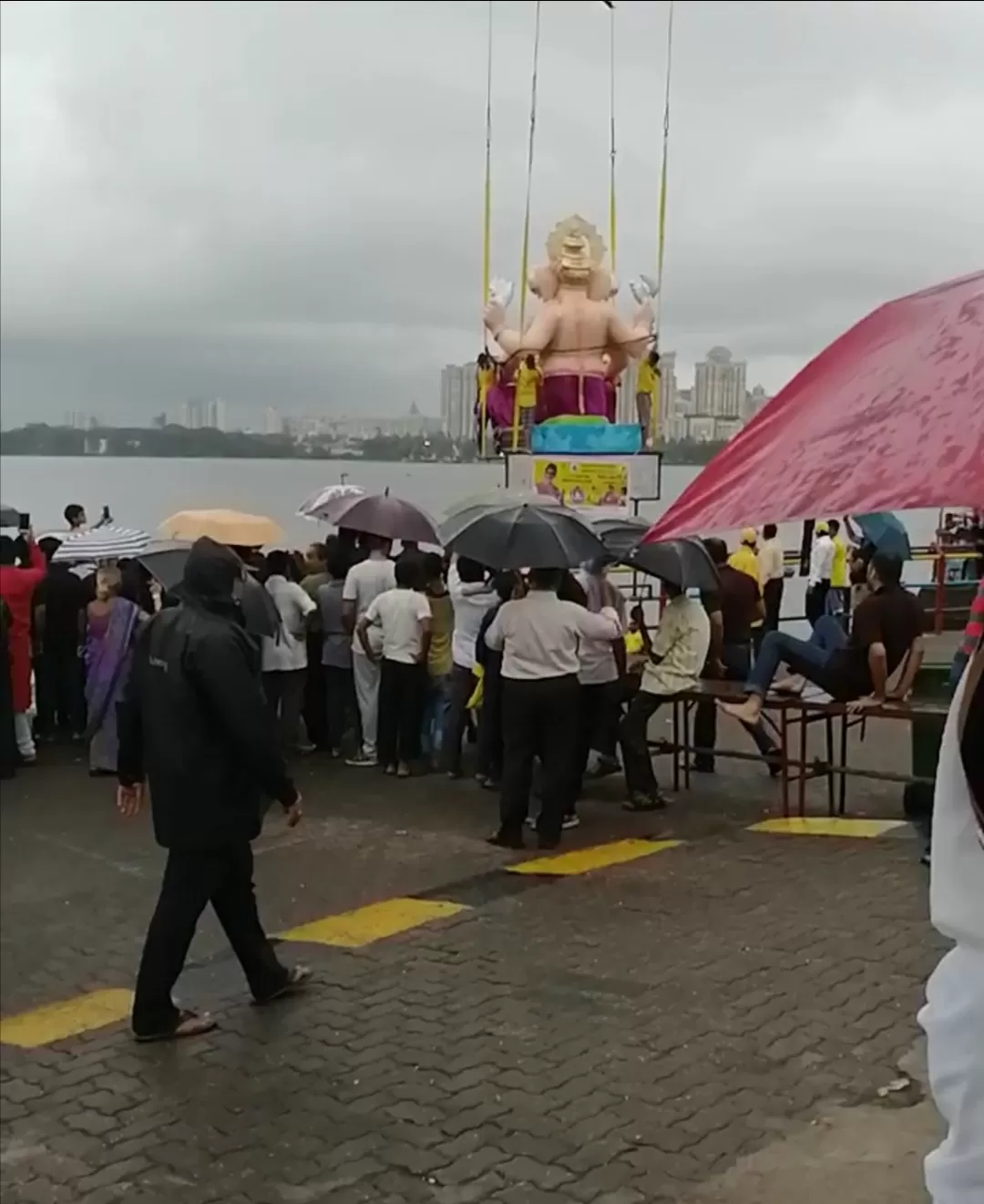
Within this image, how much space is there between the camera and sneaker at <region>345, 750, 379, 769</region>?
11.5m

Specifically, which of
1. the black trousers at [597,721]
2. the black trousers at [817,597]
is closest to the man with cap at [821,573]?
the black trousers at [817,597]

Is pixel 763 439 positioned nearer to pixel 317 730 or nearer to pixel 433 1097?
pixel 433 1097

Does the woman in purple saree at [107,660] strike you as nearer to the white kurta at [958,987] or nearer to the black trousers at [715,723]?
the black trousers at [715,723]

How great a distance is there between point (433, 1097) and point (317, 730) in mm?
7240

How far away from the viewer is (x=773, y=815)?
31.3 ft

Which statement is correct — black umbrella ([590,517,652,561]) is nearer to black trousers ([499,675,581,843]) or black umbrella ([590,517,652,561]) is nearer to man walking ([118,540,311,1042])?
black trousers ([499,675,581,843])

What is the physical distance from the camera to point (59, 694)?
12844 mm

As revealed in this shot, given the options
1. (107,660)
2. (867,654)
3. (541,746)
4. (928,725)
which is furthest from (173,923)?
(107,660)

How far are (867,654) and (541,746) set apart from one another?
6.87ft

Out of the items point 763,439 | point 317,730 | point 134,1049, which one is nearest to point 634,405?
point 317,730

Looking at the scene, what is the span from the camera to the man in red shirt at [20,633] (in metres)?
11.7

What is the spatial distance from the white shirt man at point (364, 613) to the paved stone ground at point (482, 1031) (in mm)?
2533

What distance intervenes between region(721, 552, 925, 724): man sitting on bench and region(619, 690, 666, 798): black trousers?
0.68m

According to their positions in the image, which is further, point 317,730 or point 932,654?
point 317,730
